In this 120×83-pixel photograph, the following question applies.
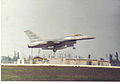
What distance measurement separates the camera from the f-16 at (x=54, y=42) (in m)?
2.63

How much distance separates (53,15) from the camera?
2709 mm

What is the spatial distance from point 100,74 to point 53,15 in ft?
3.49

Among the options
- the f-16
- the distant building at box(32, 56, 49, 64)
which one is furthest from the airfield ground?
the f-16

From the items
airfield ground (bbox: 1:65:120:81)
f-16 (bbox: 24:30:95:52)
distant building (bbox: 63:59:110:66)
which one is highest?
f-16 (bbox: 24:30:95:52)

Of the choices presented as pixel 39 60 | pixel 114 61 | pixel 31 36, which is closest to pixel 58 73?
pixel 39 60

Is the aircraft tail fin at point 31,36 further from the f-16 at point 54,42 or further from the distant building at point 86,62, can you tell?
the distant building at point 86,62

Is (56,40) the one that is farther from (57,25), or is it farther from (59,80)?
(59,80)

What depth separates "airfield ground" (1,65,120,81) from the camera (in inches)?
100

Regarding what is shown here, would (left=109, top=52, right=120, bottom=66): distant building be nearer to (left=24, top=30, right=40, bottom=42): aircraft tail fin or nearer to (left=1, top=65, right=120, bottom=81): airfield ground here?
(left=1, top=65, right=120, bottom=81): airfield ground

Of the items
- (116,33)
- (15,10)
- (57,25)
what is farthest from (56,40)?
(116,33)

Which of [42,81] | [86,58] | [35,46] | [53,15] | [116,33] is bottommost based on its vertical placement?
[42,81]

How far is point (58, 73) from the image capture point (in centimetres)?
262

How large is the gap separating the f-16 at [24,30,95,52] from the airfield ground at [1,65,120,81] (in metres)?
0.27

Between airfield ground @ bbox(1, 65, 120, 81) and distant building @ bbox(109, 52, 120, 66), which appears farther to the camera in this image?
distant building @ bbox(109, 52, 120, 66)
